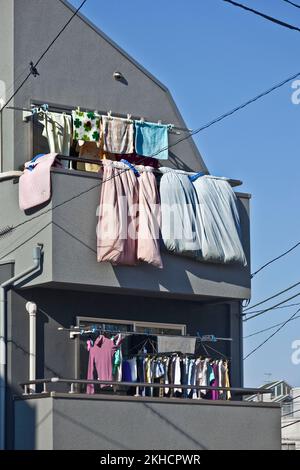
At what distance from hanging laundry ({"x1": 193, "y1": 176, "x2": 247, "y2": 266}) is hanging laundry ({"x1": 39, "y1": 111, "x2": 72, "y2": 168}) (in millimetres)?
2773

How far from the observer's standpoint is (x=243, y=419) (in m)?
23.1

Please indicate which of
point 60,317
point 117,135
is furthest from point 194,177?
point 60,317

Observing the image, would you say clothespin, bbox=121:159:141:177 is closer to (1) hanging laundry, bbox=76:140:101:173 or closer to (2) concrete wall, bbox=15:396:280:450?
(1) hanging laundry, bbox=76:140:101:173

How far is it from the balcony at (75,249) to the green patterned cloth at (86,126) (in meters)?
1.62

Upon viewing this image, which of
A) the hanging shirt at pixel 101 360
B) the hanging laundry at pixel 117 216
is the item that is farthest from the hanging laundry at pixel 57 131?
the hanging shirt at pixel 101 360

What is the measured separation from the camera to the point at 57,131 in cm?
2425

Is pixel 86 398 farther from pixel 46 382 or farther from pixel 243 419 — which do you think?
pixel 243 419

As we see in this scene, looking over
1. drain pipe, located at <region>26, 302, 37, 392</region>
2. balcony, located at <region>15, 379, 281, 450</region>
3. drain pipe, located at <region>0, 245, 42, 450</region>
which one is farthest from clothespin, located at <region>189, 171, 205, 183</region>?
balcony, located at <region>15, 379, 281, 450</region>

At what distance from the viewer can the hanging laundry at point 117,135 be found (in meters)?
24.8

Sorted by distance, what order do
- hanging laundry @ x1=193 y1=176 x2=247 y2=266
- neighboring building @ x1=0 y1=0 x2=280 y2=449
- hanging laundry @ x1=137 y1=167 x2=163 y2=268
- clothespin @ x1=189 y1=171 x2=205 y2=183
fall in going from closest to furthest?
neighboring building @ x1=0 y1=0 x2=280 y2=449 → hanging laundry @ x1=137 y1=167 x2=163 y2=268 → hanging laundry @ x1=193 y1=176 x2=247 y2=266 → clothespin @ x1=189 y1=171 x2=205 y2=183

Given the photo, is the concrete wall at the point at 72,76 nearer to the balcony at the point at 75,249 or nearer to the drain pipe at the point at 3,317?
the balcony at the point at 75,249

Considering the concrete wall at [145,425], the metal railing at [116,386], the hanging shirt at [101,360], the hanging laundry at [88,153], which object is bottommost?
the concrete wall at [145,425]

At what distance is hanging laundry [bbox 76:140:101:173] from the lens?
961 inches
